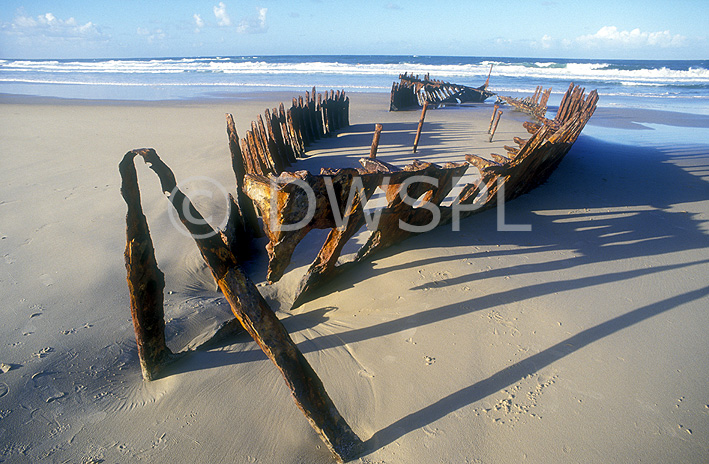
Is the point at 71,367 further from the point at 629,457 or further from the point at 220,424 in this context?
the point at 629,457

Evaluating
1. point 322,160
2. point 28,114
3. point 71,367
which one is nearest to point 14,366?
point 71,367

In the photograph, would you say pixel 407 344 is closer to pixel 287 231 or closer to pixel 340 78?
pixel 287 231

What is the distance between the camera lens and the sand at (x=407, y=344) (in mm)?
2283

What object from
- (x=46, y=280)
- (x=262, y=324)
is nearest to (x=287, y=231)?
(x=262, y=324)

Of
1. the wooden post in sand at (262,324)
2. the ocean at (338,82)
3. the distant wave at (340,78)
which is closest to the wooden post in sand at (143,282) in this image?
the wooden post in sand at (262,324)

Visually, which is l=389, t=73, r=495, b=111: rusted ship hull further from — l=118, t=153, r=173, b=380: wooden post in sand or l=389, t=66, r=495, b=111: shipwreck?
l=118, t=153, r=173, b=380: wooden post in sand

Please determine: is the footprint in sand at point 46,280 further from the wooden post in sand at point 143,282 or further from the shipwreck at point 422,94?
the shipwreck at point 422,94

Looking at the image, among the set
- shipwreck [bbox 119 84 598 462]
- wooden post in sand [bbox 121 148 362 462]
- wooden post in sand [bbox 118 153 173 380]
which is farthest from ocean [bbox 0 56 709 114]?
wooden post in sand [bbox 121 148 362 462]

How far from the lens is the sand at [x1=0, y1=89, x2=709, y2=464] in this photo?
2.28m

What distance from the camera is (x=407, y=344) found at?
3.00m

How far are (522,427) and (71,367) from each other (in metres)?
3.05

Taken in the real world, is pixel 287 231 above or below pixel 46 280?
above

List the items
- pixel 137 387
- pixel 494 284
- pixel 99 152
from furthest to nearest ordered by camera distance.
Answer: pixel 99 152 → pixel 494 284 → pixel 137 387

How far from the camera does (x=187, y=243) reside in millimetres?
4703
